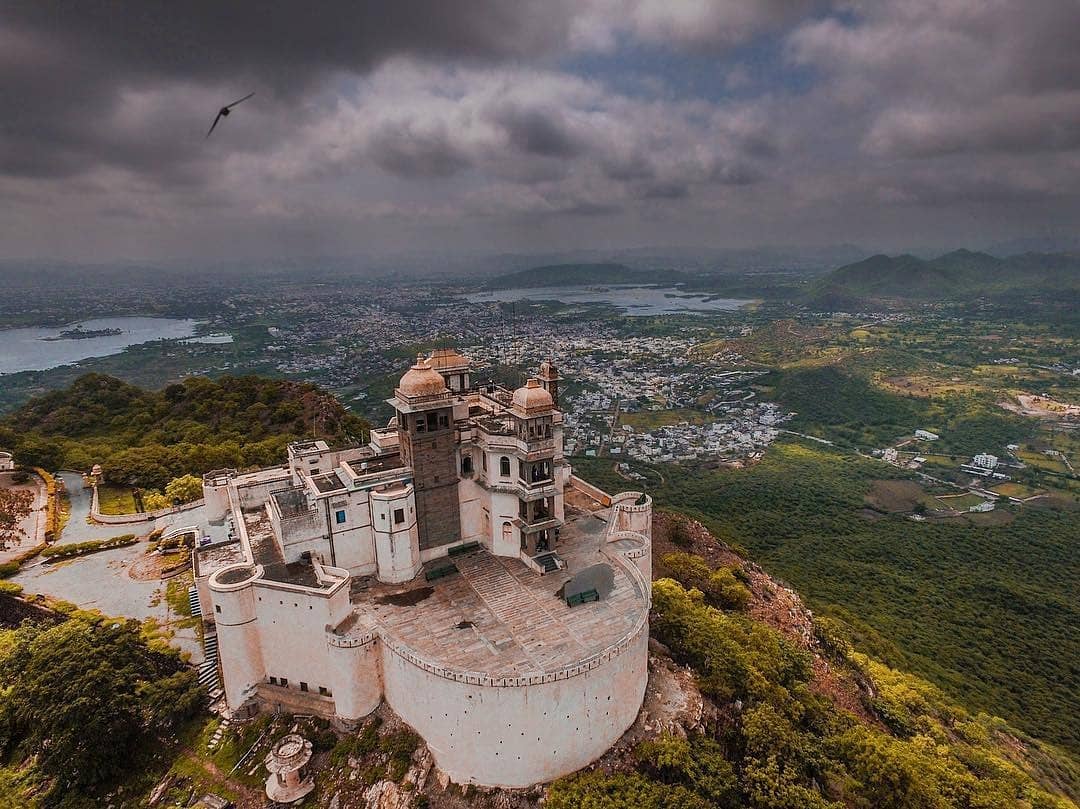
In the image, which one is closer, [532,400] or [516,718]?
[516,718]

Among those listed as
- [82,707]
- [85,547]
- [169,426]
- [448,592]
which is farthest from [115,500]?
[448,592]

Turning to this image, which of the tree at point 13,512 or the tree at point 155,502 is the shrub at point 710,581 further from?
the tree at point 13,512

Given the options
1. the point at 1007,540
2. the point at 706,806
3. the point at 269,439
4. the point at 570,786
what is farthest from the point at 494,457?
the point at 1007,540

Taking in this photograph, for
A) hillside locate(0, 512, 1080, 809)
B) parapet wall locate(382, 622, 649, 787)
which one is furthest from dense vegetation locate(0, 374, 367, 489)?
parapet wall locate(382, 622, 649, 787)

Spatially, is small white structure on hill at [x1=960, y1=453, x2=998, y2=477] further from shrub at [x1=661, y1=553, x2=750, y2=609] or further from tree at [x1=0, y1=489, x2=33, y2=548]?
tree at [x1=0, y1=489, x2=33, y2=548]

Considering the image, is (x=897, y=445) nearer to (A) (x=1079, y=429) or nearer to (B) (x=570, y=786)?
(A) (x=1079, y=429)

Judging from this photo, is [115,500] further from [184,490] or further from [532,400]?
[532,400]
